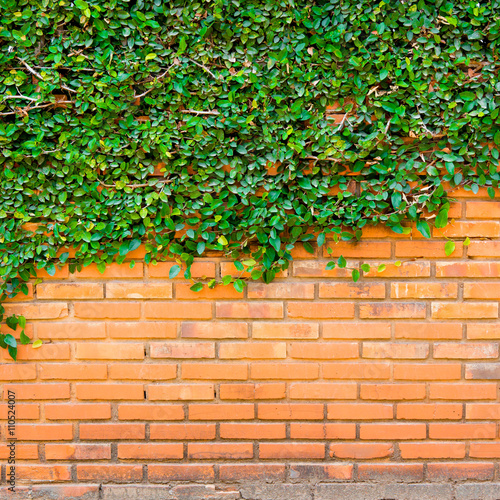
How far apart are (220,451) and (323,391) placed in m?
0.52

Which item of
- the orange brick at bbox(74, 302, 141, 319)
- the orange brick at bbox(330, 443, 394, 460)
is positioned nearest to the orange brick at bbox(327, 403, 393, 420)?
the orange brick at bbox(330, 443, 394, 460)

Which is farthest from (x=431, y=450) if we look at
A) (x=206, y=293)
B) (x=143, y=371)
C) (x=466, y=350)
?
(x=143, y=371)

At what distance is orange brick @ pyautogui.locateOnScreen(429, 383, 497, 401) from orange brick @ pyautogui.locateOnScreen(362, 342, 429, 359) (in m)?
0.16

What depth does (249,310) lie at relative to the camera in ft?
5.98

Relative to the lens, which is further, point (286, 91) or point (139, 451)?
point (139, 451)

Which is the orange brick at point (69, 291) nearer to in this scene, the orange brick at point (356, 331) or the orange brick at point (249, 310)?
the orange brick at point (249, 310)

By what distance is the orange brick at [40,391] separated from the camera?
1.85 metres

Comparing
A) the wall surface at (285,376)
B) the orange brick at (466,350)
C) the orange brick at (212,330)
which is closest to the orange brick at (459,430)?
the wall surface at (285,376)

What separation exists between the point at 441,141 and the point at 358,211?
1.47ft

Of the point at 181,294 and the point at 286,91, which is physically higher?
the point at 286,91

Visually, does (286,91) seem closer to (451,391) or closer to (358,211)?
(358,211)

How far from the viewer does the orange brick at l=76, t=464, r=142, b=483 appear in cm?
184

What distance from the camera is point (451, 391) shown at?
6.00ft

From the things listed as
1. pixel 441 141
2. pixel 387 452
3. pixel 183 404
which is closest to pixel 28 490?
pixel 183 404
